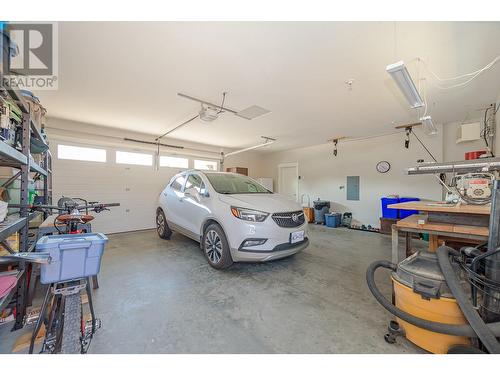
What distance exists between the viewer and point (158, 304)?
195cm

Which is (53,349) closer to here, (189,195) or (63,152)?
(189,195)

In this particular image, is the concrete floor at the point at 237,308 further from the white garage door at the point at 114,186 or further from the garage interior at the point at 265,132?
the white garage door at the point at 114,186

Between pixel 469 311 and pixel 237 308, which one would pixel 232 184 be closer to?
pixel 237 308

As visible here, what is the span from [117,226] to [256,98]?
4906 millimetres

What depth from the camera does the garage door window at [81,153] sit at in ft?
Result: 15.2

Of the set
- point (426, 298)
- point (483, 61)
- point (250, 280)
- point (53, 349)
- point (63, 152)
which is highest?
point (483, 61)

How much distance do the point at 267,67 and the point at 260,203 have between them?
5.86ft

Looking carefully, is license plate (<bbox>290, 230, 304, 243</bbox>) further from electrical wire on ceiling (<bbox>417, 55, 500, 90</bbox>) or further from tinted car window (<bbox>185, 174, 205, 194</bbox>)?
electrical wire on ceiling (<bbox>417, 55, 500, 90</bbox>)

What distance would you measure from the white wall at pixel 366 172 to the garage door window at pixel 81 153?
21.7 ft

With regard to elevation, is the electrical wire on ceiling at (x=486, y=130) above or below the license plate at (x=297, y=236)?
above

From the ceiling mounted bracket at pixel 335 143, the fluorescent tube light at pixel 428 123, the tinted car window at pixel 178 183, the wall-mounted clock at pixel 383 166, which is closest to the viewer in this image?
the fluorescent tube light at pixel 428 123

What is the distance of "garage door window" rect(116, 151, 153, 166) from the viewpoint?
17.8 feet

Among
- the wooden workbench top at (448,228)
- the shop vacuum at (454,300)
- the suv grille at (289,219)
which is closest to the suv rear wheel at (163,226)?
the suv grille at (289,219)
